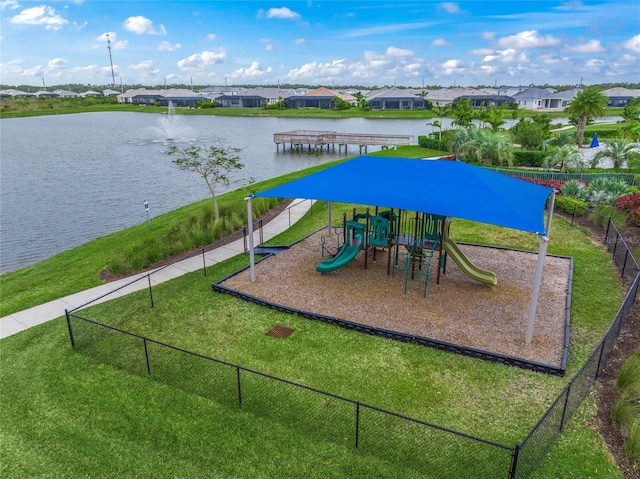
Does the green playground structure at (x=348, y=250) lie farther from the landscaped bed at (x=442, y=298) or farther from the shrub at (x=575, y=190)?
the shrub at (x=575, y=190)

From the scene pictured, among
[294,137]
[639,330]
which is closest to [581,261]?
[639,330]

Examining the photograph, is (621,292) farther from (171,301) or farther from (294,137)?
(294,137)

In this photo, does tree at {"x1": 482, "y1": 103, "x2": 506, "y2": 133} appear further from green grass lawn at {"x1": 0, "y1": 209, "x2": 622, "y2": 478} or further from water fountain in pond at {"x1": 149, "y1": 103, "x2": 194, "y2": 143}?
water fountain in pond at {"x1": 149, "y1": 103, "x2": 194, "y2": 143}

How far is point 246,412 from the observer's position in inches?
313

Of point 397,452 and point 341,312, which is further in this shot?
point 341,312

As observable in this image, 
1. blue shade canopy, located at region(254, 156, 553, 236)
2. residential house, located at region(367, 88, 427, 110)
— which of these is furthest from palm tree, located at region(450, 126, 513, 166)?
residential house, located at region(367, 88, 427, 110)

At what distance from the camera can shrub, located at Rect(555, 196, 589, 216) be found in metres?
19.7

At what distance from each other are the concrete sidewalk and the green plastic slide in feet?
24.9

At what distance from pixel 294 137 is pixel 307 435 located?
4982 centimetres

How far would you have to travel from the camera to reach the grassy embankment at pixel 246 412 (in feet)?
22.5

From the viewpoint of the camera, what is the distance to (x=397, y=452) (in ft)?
22.9

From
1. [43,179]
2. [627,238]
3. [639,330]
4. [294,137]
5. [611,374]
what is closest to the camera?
[611,374]

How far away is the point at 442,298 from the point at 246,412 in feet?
20.9

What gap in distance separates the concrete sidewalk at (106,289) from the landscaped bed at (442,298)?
2137 mm
